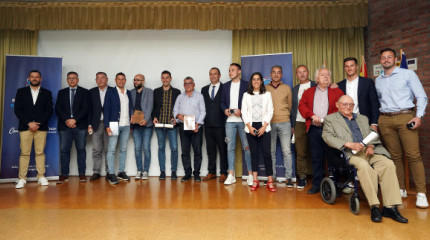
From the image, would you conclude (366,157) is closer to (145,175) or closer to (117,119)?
(145,175)

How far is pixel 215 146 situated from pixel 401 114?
102 inches

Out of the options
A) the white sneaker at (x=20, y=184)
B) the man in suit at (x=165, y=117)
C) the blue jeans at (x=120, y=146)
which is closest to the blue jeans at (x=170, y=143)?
the man in suit at (x=165, y=117)

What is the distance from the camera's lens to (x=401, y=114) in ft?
10.5

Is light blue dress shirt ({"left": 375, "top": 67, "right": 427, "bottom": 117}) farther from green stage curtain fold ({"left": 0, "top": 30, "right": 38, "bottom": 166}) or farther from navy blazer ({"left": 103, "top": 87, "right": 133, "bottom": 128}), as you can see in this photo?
green stage curtain fold ({"left": 0, "top": 30, "right": 38, "bottom": 166})

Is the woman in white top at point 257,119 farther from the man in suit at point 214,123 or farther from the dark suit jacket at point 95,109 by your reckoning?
the dark suit jacket at point 95,109

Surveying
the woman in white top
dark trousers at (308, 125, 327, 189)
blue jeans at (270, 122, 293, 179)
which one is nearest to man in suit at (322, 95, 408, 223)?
dark trousers at (308, 125, 327, 189)

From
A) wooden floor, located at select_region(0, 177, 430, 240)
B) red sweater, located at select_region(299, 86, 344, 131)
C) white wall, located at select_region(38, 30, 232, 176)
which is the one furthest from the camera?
white wall, located at select_region(38, 30, 232, 176)

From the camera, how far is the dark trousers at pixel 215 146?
14.5 feet

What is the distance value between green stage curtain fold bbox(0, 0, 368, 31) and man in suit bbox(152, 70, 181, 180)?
41.4 inches

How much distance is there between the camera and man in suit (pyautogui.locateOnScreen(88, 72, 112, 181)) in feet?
14.8

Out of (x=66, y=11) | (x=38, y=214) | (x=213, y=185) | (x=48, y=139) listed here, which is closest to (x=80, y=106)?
(x=48, y=139)

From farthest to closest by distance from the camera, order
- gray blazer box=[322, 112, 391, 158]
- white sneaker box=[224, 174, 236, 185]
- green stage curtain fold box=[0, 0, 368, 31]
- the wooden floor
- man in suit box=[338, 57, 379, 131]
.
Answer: green stage curtain fold box=[0, 0, 368, 31], white sneaker box=[224, 174, 236, 185], man in suit box=[338, 57, 379, 131], gray blazer box=[322, 112, 391, 158], the wooden floor

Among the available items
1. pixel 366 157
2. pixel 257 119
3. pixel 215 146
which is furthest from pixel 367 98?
pixel 215 146

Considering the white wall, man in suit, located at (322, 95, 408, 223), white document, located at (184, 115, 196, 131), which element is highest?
the white wall
